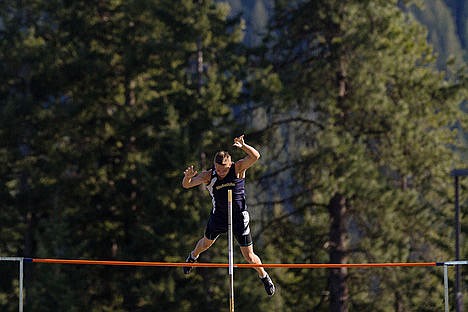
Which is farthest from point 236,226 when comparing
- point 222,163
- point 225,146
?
point 225,146

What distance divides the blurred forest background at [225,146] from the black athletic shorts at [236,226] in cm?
1637

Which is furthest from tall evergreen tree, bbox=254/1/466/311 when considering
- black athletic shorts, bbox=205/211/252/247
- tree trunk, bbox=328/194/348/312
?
black athletic shorts, bbox=205/211/252/247

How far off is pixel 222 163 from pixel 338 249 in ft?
62.0

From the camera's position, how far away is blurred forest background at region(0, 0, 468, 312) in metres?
30.3

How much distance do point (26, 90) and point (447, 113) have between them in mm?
13724

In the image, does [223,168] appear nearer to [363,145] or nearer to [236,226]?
[236,226]

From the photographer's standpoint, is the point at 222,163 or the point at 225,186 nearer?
the point at 222,163

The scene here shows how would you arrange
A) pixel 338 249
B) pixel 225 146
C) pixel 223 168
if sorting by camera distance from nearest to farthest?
pixel 223 168
pixel 338 249
pixel 225 146

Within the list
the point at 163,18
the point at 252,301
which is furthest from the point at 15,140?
the point at 252,301

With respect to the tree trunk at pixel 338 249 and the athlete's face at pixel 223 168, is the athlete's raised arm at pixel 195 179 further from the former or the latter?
the tree trunk at pixel 338 249

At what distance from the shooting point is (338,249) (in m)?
30.4

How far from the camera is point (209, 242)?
12992 millimetres

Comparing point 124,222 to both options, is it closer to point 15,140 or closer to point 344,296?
point 15,140

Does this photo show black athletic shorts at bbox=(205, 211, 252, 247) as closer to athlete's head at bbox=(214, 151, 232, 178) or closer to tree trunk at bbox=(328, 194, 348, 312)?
athlete's head at bbox=(214, 151, 232, 178)
